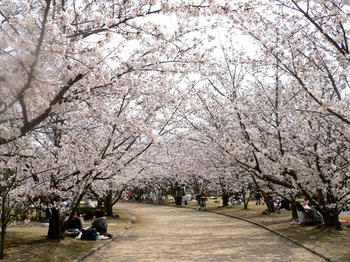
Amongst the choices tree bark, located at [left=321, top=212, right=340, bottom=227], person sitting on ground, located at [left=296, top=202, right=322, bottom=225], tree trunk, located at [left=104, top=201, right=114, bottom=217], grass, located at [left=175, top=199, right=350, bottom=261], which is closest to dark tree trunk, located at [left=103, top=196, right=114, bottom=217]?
tree trunk, located at [left=104, top=201, right=114, bottom=217]

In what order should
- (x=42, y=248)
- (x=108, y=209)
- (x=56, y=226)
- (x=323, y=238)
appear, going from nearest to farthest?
(x=42, y=248) → (x=323, y=238) → (x=56, y=226) → (x=108, y=209)

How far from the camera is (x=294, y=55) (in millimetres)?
9898

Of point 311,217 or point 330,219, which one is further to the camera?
point 311,217

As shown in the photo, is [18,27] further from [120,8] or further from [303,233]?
[303,233]

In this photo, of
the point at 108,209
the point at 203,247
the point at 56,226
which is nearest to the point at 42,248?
the point at 56,226

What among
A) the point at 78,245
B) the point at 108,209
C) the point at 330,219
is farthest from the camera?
the point at 108,209

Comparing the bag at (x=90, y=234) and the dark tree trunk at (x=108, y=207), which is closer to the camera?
the bag at (x=90, y=234)

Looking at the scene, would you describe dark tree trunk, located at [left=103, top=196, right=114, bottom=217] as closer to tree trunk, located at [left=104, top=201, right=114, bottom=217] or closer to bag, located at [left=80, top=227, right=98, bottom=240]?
tree trunk, located at [left=104, top=201, right=114, bottom=217]

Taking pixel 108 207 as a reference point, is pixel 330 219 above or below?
below

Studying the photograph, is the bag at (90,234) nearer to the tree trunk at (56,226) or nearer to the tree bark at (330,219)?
the tree trunk at (56,226)

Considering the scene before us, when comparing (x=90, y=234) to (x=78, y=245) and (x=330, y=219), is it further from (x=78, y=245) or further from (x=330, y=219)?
(x=330, y=219)

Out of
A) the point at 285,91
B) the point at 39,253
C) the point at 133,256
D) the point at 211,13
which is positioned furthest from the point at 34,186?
the point at 285,91

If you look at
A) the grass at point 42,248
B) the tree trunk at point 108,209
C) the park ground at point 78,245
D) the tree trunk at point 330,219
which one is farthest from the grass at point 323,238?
the tree trunk at point 108,209

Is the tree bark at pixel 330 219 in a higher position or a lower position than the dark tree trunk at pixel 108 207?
lower
